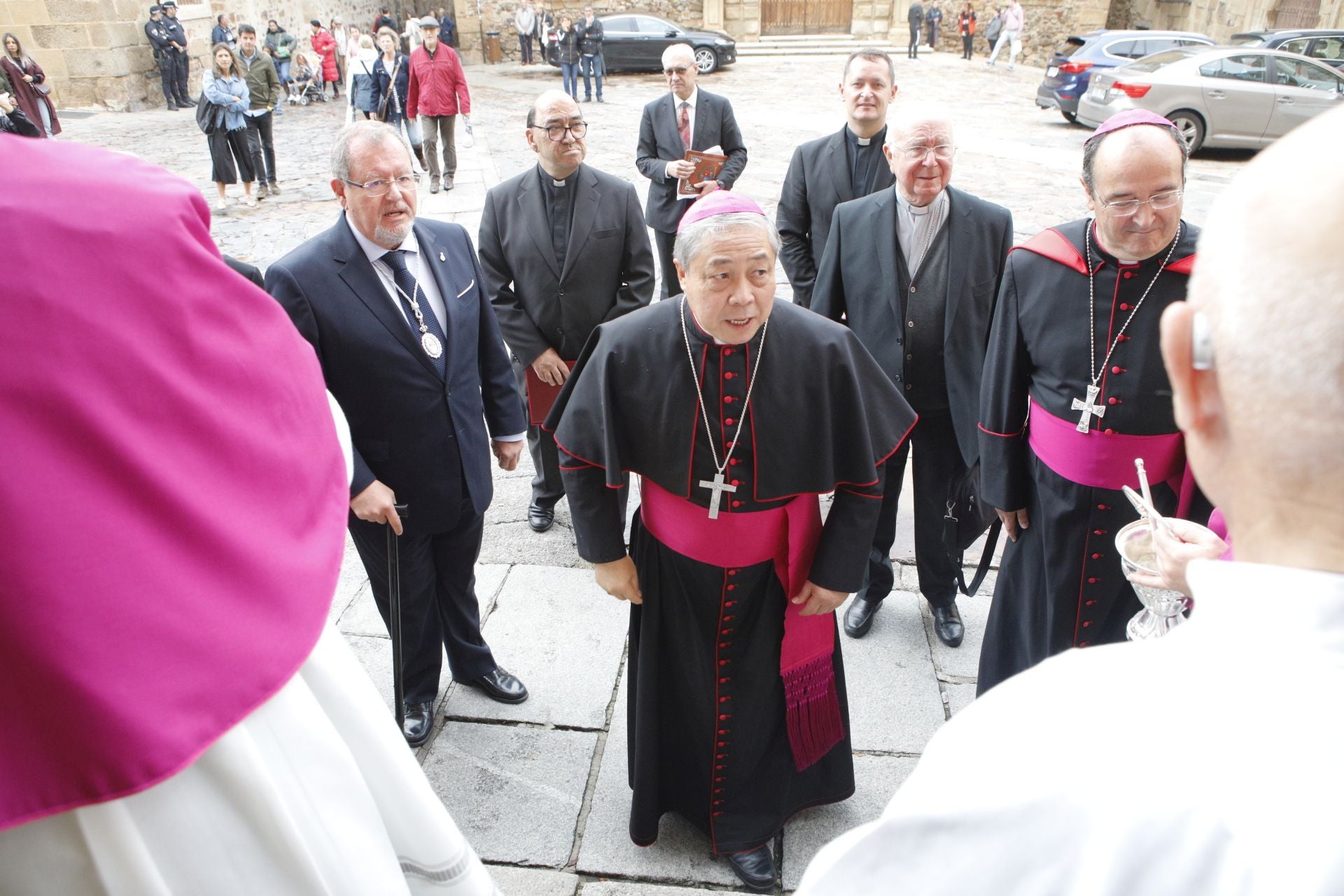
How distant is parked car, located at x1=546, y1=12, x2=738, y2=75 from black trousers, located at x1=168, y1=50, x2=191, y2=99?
8187mm

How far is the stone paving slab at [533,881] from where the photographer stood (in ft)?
8.52

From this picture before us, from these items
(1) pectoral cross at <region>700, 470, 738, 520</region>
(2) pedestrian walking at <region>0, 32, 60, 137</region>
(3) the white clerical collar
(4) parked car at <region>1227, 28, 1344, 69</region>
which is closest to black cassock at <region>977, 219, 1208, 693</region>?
(1) pectoral cross at <region>700, 470, 738, 520</region>

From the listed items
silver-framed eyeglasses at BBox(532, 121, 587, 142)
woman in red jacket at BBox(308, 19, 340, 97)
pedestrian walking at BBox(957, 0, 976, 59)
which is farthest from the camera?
pedestrian walking at BBox(957, 0, 976, 59)

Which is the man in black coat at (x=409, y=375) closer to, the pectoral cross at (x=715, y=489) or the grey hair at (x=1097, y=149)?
the pectoral cross at (x=715, y=489)

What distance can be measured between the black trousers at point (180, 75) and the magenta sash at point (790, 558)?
62.0 feet

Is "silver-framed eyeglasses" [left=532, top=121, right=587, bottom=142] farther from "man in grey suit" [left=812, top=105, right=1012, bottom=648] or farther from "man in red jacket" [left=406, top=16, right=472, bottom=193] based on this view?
"man in red jacket" [left=406, top=16, right=472, bottom=193]

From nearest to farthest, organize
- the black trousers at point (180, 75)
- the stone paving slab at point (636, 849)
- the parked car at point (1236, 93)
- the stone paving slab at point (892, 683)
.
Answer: the stone paving slab at point (636, 849) < the stone paving slab at point (892, 683) < the parked car at point (1236, 93) < the black trousers at point (180, 75)

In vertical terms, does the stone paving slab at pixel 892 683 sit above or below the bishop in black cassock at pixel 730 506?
below

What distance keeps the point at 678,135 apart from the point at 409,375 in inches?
158

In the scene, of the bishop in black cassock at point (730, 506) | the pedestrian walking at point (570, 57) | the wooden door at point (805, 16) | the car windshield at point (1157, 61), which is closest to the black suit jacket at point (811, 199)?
the bishop in black cassock at point (730, 506)

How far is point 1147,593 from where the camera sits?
1.84 m

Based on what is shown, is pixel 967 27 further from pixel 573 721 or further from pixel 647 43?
pixel 573 721

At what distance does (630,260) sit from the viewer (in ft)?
14.1

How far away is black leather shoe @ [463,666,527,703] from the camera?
10.9 ft
